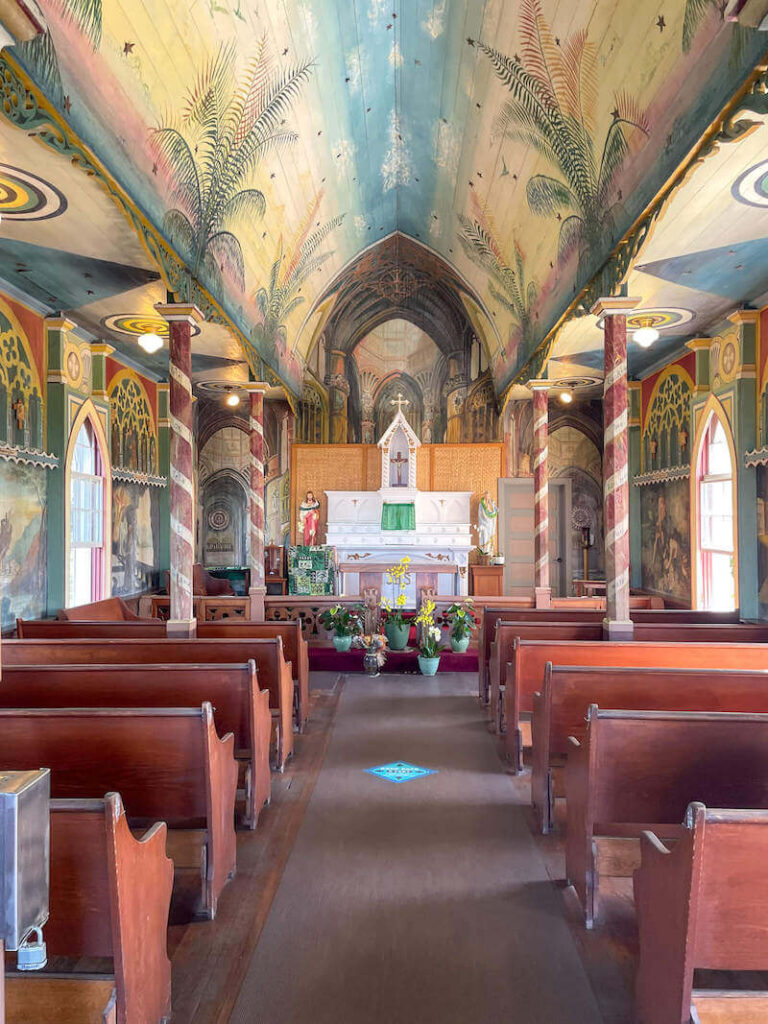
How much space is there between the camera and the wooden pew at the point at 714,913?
2033mm

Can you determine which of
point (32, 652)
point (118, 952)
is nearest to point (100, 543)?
point (32, 652)

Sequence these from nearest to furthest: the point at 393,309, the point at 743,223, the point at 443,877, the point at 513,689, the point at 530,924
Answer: the point at 530,924 < the point at 443,877 < the point at 513,689 < the point at 743,223 < the point at 393,309

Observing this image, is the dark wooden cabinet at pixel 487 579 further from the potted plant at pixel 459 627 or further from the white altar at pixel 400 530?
the potted plant at pixel 459 627

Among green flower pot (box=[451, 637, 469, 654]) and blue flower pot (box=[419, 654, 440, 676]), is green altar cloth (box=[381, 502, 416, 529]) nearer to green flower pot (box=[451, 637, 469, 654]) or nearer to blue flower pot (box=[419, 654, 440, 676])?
green flower pot (box=[451, 637, 469, 654])

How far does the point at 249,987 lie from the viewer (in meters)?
2.63

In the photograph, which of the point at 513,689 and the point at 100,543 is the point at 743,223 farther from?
the point at 100,543

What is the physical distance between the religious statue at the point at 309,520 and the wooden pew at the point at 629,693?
10.2 meters

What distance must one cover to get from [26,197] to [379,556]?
31.4 ft

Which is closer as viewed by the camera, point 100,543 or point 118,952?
point 118,952

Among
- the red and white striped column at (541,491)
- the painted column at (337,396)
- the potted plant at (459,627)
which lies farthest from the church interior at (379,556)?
the painted column at (337,396)

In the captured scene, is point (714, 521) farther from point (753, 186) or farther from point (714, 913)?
point (714, 913)

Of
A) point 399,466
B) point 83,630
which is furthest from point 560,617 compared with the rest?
point 399,466

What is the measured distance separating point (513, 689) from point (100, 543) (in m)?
6.86

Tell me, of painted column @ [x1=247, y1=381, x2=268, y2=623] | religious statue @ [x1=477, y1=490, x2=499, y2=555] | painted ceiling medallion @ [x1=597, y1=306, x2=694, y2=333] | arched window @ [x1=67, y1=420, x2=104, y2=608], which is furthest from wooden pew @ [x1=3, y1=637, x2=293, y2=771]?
religious statue @ [x1=477, y1=490, x2=499, y2=555]
